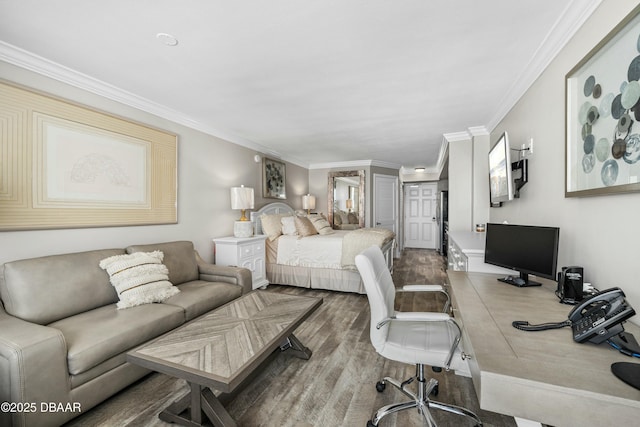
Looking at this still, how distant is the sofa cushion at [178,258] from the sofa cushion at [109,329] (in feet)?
2.08

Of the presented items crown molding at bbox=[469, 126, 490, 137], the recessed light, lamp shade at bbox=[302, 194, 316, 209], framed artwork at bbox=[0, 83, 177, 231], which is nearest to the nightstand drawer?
framed artwork at bbox=[0, 83, 177, 231]

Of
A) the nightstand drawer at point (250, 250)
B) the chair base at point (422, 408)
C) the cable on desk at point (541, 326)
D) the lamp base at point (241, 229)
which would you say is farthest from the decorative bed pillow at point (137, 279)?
the cable on desk at point (541, 326)

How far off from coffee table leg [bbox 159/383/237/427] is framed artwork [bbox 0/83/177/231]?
1852 mm

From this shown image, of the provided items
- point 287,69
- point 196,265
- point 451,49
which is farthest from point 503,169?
point 196,265

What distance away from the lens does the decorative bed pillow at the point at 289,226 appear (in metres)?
4.55

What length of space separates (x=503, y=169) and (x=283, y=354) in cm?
263

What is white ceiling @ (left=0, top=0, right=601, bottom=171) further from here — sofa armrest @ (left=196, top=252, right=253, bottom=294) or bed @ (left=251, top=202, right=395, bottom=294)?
sofa armrest @ (left=196, top=252, right=253, bottom=294)

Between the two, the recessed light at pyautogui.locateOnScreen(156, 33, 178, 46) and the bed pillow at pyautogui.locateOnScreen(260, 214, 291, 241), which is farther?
the bed pillow at pyautogui.locateOnScreen(260, 214, 291, 241)

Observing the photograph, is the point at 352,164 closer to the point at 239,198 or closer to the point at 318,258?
the point at 318,258

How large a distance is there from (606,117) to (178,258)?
350 centimetres

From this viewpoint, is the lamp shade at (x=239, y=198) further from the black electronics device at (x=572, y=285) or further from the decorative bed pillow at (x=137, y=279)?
the black electronics device at (x=572, y=285)

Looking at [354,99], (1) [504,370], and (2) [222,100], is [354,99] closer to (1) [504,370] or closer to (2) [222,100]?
(2) [222,100]

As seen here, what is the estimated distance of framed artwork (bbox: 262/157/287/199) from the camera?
16.3 feet

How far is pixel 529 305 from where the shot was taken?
1.37 meters
